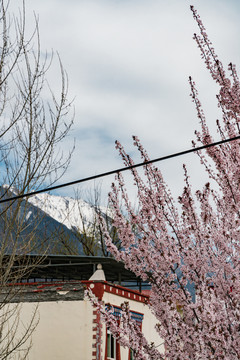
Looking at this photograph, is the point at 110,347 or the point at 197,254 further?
the point at 110,347

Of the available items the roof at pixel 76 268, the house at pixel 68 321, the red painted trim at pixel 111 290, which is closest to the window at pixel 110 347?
the house at pixel 68 321

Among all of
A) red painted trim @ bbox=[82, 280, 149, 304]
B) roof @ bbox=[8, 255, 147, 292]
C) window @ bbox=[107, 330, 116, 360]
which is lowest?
window @ bbox=[107, 330, 116, 360]

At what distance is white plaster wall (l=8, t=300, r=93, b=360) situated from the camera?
18.5m

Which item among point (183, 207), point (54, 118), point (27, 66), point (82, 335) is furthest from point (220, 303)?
point (82, 335)

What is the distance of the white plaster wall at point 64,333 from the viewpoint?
1847 cm

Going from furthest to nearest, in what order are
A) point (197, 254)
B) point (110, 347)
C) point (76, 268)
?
point (76, 268) < point (110, 347) < point (197, 254)

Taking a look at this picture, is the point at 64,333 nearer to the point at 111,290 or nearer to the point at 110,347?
the point at 110,347

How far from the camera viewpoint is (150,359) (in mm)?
9664

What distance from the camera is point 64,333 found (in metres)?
18.8

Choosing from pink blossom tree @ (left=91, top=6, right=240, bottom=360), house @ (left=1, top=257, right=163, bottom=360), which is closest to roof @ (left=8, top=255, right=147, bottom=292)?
house @ (left=1, top=257, right=163, bottom=360)

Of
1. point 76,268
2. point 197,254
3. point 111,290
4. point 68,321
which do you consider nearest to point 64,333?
point 68,321

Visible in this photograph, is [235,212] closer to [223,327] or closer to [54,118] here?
[223,327]

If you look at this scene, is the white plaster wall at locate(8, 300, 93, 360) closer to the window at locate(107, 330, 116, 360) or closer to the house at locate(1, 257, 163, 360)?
the house at locate(1, 257, 163, 360)

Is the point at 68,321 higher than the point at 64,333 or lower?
higher
